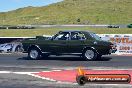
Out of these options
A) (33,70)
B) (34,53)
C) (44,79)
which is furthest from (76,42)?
(44,79)

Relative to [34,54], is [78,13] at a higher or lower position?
higher

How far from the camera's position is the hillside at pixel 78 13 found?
96.9 metres

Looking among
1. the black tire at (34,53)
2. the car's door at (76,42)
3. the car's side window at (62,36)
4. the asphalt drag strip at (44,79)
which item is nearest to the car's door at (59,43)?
the car's side window at (62,36)

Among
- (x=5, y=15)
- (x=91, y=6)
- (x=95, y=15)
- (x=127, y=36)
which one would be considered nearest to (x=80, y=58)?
(x=127, y=36)

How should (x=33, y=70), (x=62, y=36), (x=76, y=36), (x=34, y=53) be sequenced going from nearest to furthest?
(x=33, y=70) → (x=76, y=36) → (x=62, y=36) → (x=34, y=53)

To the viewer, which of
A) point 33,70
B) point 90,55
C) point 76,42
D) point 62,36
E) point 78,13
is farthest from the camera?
point 78,13

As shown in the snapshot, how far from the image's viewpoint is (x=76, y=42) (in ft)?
80.7

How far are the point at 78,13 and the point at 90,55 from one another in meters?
85.1

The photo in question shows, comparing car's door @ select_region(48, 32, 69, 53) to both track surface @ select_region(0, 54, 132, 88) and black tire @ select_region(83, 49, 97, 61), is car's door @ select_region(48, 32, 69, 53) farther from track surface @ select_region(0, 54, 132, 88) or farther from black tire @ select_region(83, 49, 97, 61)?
black tire @ select_region(83, 49, 97, 61)

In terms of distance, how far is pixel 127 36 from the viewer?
29.8 m

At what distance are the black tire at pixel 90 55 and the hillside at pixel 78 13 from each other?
2660 inches

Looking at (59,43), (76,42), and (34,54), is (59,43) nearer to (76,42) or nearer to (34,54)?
(76,42)

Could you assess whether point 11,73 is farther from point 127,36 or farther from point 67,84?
point 127,36

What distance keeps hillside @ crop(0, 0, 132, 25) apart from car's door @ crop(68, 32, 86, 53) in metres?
67.2
